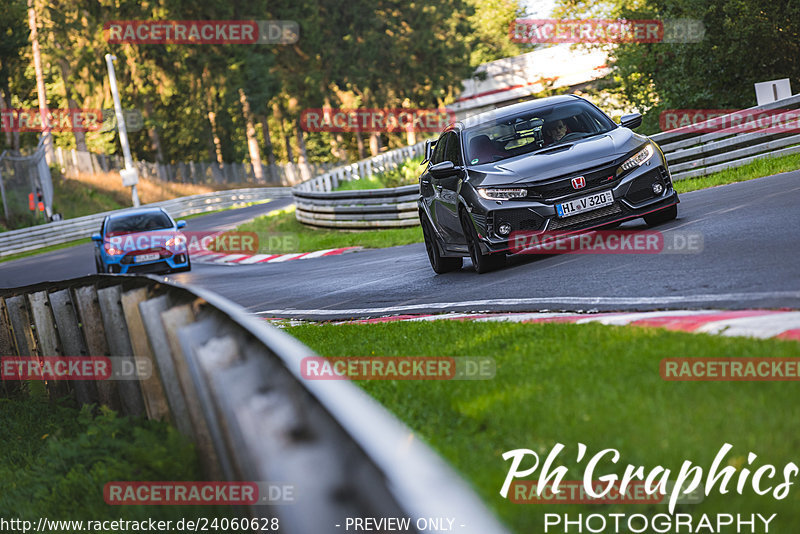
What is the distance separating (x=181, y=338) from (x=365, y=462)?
7.50 ft

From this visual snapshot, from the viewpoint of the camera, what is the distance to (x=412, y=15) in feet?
235

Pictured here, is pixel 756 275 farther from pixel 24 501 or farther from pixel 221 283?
pixel 221 283

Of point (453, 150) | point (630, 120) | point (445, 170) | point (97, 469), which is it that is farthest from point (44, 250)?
point (97, 469)

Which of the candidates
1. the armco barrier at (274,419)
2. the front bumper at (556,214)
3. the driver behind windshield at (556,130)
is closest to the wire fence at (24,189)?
the driver behind windshield at (556,130)

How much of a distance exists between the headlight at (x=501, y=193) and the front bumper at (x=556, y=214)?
5cm

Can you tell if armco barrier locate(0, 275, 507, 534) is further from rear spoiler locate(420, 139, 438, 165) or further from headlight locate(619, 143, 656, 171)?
rear spoiler locate(420, 139, 438, 165)

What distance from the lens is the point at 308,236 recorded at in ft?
89.6

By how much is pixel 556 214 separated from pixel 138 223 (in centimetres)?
1361

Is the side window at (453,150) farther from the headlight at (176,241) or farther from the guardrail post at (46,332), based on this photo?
the headlight at (176,241)

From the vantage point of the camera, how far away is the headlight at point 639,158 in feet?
35.4

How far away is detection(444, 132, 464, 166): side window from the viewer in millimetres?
12039

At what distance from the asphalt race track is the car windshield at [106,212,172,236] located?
5.23 m

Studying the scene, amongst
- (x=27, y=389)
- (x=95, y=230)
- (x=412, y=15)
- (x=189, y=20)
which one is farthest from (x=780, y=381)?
(x=412, y=15)

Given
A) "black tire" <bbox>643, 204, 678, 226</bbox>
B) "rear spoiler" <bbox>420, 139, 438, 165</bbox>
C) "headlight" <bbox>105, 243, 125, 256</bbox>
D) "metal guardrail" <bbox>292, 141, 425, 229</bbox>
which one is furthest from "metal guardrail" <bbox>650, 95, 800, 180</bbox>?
"headlight" <bbox>105, 243, 125, 256</bbox>
